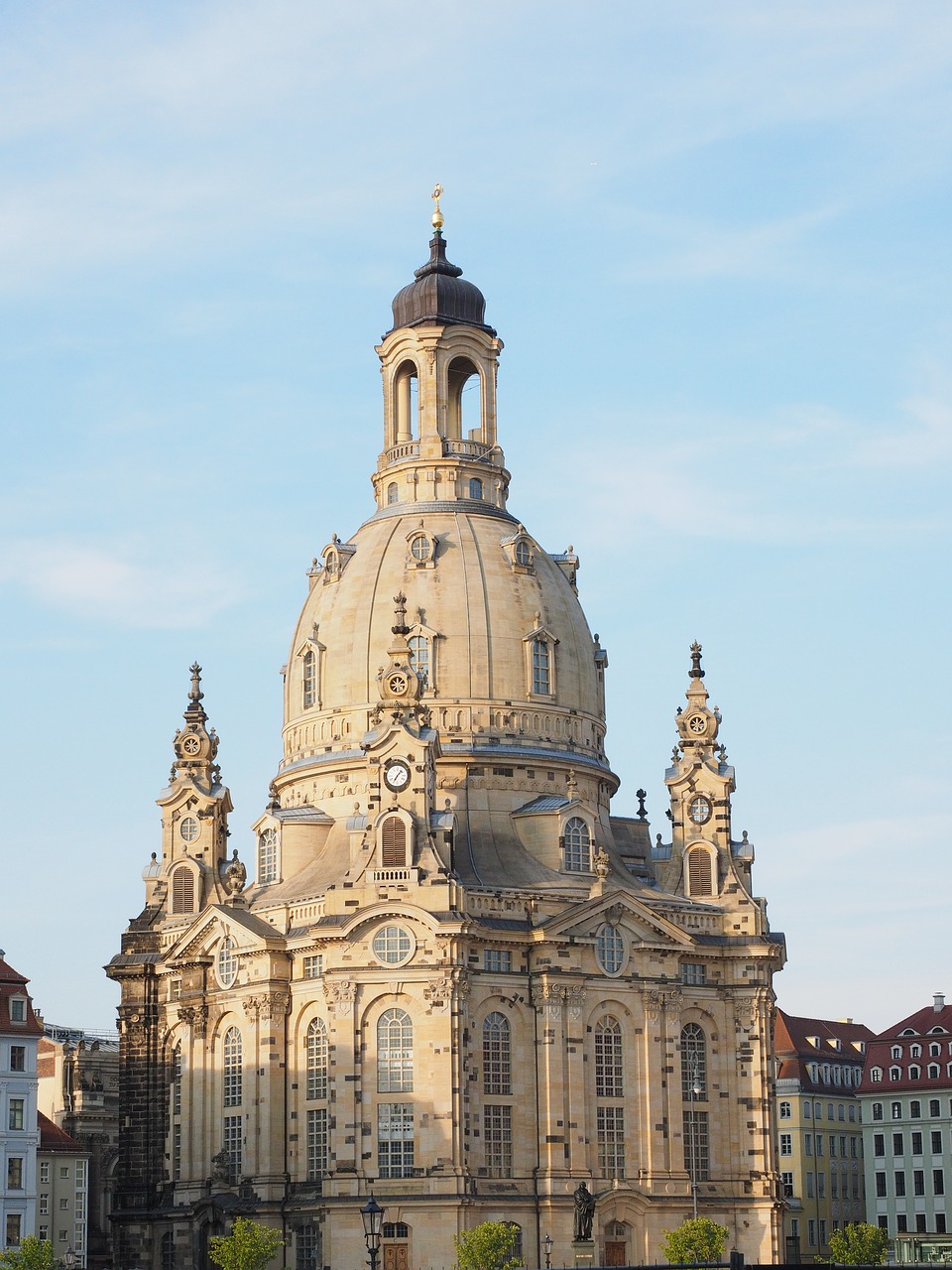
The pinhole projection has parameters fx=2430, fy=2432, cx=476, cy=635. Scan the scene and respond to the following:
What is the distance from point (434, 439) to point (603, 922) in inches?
1291

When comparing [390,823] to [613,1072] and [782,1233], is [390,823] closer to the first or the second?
[613,1072]

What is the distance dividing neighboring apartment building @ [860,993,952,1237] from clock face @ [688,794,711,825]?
105 ft

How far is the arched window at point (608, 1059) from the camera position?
431 ft

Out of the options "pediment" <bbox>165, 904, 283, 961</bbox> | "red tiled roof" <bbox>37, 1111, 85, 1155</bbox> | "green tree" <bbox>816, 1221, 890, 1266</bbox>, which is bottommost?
"green tree" <bbox>816, 1221, 890, 1266</bbox>

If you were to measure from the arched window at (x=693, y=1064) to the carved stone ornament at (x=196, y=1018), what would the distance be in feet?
88.1

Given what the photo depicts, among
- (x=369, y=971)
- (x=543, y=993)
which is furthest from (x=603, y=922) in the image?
(x=369, y=971)

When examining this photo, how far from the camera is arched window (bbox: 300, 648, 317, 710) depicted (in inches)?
5595

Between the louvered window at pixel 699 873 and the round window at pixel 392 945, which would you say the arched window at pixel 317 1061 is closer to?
the round window at pixel 392 945

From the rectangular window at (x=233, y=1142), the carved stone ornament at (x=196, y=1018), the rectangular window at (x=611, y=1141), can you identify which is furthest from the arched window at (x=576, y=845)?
the rectangular window at (x=233, y=1142)

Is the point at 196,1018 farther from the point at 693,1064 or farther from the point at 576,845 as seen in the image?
the point at 693,1064

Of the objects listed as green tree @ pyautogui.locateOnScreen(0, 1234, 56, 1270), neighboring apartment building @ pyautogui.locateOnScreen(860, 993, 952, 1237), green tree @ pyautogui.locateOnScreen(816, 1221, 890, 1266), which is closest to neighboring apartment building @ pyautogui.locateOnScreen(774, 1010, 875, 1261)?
neighboring apartment building @ pyautogui.locateOnScreen(860, 993, 952, 1237)

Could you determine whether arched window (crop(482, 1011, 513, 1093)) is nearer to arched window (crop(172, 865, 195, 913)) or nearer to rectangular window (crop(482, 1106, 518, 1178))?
rectangular window (crop(482, 1106, 518, 1178))

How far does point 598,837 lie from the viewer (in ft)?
458

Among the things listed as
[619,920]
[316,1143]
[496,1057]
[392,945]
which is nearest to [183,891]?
[316,1143]
